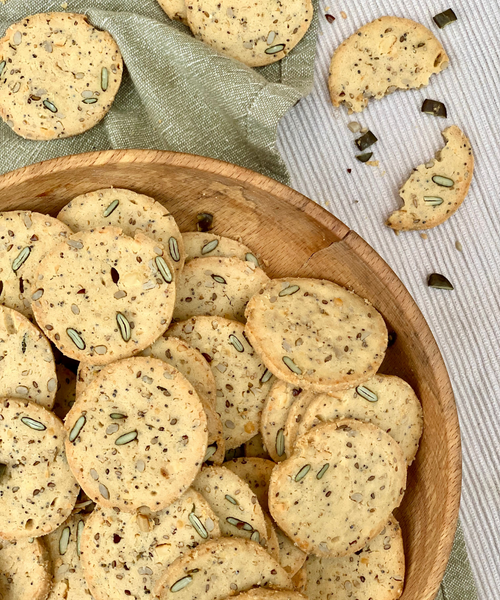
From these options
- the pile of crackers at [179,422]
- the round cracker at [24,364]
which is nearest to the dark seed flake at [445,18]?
the pile of crackers at [179,422]

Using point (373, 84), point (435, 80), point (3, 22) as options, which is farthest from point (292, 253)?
point (3, 22)

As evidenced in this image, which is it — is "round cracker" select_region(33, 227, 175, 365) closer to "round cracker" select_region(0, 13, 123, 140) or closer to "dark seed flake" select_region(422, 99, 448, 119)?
"round cracker" select_region(0, 13, 123, 140)

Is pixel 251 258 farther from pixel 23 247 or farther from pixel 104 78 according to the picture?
pixel 104 78

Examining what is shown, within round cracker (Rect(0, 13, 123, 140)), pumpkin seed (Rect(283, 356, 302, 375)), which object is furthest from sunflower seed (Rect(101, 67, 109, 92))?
pumpkin seed (Rect(283, 356, 302, 375))

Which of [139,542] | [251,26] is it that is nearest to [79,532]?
[139,542]

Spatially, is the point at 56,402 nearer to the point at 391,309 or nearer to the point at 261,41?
the point at 391,309

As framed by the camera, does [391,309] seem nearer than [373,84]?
Yes
